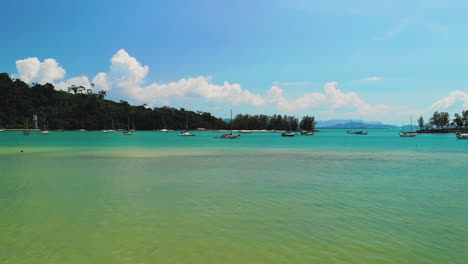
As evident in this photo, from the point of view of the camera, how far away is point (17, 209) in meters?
12.0

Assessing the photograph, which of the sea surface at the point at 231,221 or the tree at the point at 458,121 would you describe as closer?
the sea surface at the point at 231,221

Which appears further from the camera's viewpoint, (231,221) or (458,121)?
(458,121)

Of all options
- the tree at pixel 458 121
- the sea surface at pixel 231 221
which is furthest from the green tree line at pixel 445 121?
the sea surface at pixel 231 221

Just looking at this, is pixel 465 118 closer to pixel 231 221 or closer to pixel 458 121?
pixel 458 121

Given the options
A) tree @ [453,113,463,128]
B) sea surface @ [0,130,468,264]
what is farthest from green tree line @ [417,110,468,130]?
sea surface @ [0,130,468,264]

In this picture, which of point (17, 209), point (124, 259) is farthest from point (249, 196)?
point (17, 209)

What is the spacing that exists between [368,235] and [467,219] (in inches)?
166

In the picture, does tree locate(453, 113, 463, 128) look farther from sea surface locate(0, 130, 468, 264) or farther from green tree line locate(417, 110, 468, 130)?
sea surface locate(0, 130, 468, 264)

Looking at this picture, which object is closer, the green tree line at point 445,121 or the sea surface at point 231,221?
the sea surface at point 231,221

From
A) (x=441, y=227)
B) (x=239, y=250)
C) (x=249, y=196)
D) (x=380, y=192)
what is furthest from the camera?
(x=380, y=192)

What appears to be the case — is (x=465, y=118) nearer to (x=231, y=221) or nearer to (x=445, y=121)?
(x=445, y=121)

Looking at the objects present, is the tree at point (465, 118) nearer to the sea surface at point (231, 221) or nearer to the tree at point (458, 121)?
the tree at point (458, 121)

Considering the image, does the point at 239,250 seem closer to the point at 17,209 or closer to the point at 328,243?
the point at 328,243

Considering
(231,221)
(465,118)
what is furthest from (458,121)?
(231,221)
